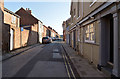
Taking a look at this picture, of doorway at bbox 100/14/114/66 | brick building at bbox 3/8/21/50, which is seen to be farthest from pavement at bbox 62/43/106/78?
brick building at bbox 3/8/21/50

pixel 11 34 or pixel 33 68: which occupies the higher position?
pixel 11 34

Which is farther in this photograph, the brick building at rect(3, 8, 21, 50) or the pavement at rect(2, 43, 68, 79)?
the brick building at rect(3, 8, 21, 50)

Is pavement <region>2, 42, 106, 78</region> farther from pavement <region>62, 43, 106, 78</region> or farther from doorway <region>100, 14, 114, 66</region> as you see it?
doorway <region>100, 14, 114, 66</region>

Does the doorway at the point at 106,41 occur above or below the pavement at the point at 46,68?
above

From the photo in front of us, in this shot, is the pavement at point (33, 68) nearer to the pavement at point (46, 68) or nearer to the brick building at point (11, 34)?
the pavement at point (46, 68)

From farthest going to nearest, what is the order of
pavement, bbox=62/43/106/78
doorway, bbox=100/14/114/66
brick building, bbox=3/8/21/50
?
brick building, bbox=3/8/21/50
doorway, bbox=100/14/114/66
pavement, bbox=62/43/106/78

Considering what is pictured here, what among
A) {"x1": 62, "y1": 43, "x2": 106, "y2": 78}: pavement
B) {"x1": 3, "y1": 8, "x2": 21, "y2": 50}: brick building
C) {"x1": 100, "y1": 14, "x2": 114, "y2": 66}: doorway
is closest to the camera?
{"x1": 62, "y1": 43, "x2": 106, "y2": 78}: pavement

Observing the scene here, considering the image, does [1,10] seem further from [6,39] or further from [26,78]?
[26,78]

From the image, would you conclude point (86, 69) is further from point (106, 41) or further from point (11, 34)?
point (11, 34)

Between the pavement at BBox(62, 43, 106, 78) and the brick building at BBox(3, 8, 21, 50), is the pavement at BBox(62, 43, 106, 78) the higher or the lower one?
the lower one

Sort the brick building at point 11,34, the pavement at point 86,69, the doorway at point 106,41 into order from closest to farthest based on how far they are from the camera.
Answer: the pavement at point 86,69 → the doorway at point 106,41 → the brick building at point 11,34

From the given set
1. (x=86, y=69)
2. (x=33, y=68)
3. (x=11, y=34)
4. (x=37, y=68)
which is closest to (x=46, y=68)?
(x=37, y=68)

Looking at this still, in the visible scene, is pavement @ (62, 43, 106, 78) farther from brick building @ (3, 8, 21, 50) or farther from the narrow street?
brick building @ (3, 8, 21, 50)

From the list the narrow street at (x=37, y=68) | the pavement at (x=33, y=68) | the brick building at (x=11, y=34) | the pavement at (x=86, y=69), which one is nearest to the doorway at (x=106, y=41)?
the pavement at (x=86, y=69)
